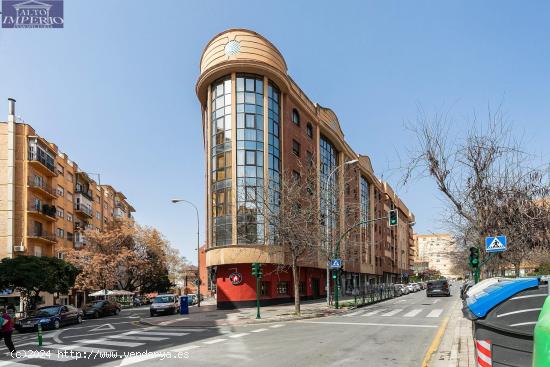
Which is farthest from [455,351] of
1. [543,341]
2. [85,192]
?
[85,192]

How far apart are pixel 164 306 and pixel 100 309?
7.56 m

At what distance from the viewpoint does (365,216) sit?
62656 mm

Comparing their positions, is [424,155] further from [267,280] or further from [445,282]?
[445,282]

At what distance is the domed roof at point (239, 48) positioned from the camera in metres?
34.1

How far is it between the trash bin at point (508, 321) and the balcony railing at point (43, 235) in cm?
4606

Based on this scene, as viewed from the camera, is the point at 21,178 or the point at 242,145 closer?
the point at 242,145

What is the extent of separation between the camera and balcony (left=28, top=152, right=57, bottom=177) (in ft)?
145

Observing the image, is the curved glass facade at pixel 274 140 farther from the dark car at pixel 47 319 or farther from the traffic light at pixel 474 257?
the traffic light at pixel 474 257

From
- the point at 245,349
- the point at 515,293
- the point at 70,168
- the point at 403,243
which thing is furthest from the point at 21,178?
the point at 403,243

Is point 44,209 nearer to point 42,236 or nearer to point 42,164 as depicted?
point 42,236

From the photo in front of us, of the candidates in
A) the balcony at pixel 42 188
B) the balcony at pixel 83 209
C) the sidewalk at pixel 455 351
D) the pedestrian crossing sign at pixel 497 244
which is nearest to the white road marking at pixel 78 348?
the sidewalk at pixel 455 351

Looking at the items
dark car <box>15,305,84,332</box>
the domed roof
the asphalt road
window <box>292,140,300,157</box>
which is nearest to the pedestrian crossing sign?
the asphalt road

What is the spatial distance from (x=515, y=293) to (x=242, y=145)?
2893 cm

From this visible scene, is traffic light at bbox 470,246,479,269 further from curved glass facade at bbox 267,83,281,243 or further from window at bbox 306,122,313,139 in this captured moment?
window at bbox 306,122,313,139
